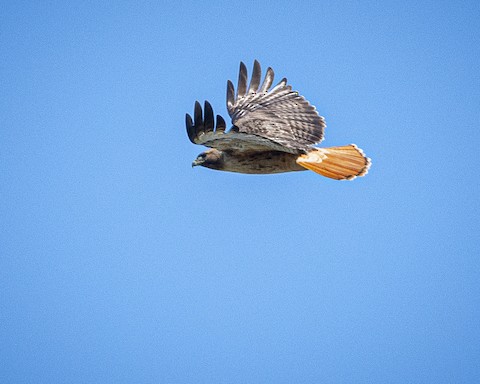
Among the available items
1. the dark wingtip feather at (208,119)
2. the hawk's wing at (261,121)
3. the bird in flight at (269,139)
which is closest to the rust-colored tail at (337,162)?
the bird in flight at (269,139)

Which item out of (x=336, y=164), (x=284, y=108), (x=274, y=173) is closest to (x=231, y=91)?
(x=284, y=108)

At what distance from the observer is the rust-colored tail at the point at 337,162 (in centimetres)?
753

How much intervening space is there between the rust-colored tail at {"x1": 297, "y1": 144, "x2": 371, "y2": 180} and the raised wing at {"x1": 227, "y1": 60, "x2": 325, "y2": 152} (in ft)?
0.52

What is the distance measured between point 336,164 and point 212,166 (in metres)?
1.52

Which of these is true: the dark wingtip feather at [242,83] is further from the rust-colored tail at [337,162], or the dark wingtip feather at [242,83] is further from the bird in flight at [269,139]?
the rust-colored tail at [337,162]

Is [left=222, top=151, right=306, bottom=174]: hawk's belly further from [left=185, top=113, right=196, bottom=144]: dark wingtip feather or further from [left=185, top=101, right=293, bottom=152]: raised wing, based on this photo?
[left=185, top=113, right=196, bottom=144]: dark wingtip feather

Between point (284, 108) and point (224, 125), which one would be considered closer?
point (224, 125)

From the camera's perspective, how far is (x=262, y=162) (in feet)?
26.7

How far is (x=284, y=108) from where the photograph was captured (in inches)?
348

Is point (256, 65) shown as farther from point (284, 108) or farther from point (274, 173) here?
point (274, 173)

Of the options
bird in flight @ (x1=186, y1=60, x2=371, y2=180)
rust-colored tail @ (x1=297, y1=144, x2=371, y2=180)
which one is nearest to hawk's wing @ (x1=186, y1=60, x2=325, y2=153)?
bird in flight @ (x1=186, y1=60, x2=371, y2=180)

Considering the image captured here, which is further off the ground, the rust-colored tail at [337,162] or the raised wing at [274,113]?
the raised wing at [274,113]

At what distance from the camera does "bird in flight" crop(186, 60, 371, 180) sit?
7.42m

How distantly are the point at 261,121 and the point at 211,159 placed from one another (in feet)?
2.43
